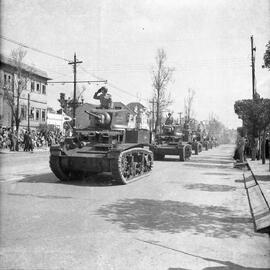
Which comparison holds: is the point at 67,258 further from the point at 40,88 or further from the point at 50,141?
the point at 40,88

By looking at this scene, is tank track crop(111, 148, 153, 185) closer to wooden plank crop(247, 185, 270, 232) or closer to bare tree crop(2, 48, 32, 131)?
wooden plank crop(247, 185, 270, 232)

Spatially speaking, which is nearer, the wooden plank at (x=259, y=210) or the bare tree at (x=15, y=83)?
the wooden plank at (x=259, y=210)

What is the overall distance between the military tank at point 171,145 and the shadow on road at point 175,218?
11847 millimetres

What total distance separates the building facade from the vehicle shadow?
62.9 ft

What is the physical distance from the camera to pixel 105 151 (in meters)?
10.7

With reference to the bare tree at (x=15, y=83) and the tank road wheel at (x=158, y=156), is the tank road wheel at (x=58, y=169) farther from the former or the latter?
the bare tree at (x=15, y=83)

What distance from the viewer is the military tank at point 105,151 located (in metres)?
10.4

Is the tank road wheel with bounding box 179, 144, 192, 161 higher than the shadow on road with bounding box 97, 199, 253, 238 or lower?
higher

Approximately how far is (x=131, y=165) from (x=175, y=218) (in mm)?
5004

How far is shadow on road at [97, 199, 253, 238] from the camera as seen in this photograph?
5898 mm

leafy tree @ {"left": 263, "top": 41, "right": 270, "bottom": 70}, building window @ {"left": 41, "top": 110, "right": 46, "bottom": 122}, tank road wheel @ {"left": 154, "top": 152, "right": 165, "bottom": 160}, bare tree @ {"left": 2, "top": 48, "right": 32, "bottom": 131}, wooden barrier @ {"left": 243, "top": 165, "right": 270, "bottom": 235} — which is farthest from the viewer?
building window @ {"left": 41, "top": 110, "right": 46, "bottom": 122}

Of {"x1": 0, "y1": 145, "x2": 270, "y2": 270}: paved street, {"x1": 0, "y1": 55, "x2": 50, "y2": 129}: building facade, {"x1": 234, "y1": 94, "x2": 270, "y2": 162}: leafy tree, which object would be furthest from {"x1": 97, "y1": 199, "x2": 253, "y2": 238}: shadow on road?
{"x1": 0, "y1": 55, "x2": 50, "y2": 129}: building facade

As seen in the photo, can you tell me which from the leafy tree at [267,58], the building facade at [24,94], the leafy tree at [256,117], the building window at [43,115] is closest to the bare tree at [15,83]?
the building facade at [24,94]

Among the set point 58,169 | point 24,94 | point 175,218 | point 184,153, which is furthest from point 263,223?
point 24,94
